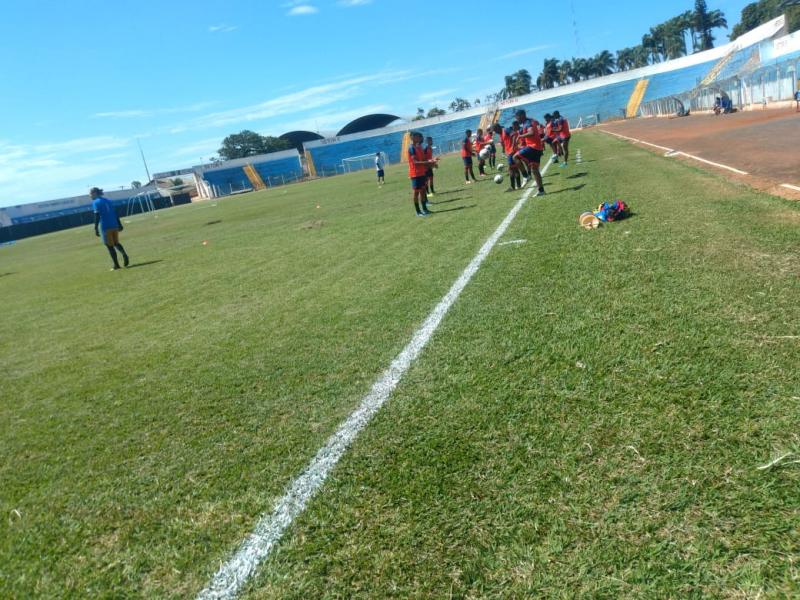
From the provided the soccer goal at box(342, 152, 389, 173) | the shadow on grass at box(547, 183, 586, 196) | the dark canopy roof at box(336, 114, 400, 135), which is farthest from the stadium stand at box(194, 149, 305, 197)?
the shadow on grass at box(547, 183, 586, 196)

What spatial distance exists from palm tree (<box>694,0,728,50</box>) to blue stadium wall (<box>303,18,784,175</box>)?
44.2 m

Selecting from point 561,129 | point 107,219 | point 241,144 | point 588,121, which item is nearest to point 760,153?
point 561,129

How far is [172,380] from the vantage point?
4.89m

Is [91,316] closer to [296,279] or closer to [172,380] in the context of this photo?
[296,279]

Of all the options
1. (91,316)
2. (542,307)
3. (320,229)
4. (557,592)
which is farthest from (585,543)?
(320,229)

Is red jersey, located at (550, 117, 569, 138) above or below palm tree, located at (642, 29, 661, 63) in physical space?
below

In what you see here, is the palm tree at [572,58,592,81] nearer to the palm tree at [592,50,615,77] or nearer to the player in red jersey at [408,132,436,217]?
the palm tree at [592,50,615,77]

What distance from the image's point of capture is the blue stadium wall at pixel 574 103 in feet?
226

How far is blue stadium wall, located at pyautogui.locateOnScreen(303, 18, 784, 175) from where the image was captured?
68938 millimetres

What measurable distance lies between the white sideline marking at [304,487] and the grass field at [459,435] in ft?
0.22

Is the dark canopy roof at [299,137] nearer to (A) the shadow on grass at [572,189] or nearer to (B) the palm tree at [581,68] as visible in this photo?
(B) the palm tree at [581,68]

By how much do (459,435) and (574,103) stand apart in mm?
81972

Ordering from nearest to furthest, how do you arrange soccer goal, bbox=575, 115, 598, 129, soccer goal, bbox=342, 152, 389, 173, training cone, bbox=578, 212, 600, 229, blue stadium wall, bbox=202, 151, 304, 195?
training cone, bbox=578, 212, 600, 229 < soccer goal, bbox=575, 115, 598, 129 < soccer goal, bbox=342, 152, 389, 173 < blue stadium wall, bbox=202, 151, 304, 195

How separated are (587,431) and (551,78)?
123234 millimetres
